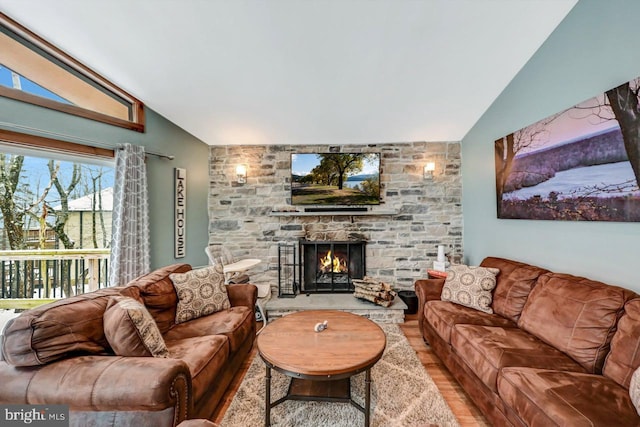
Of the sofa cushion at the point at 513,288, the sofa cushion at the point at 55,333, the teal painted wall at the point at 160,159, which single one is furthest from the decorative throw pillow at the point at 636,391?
the teal painted wall at the point at 160,159

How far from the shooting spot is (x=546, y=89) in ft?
7.65

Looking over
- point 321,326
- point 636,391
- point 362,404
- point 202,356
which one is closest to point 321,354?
point 321,326

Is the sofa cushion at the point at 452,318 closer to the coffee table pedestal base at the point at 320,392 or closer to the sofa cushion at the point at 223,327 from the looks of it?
the coffee table pedestal base at the point at 320,392

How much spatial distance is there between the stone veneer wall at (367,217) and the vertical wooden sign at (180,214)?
1.80 feet

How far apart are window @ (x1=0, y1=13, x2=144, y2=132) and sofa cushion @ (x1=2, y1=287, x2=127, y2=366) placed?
1878mm

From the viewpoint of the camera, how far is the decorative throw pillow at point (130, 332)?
1.38m

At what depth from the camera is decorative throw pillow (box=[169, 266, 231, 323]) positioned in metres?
2.21

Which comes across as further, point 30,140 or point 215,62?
point 215,62

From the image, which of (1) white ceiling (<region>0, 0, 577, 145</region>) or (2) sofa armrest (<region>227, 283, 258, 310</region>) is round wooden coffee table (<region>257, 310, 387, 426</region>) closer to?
(2) sofa armrest (<region>227, 283, 258, 310</region>)

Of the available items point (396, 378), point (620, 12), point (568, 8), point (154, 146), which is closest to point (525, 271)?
point (396, 378)

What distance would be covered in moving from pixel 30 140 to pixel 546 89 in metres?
4.64

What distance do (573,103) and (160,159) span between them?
4.38m

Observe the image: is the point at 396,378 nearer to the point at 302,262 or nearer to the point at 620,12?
the point at 302,262

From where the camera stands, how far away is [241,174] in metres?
4.01
